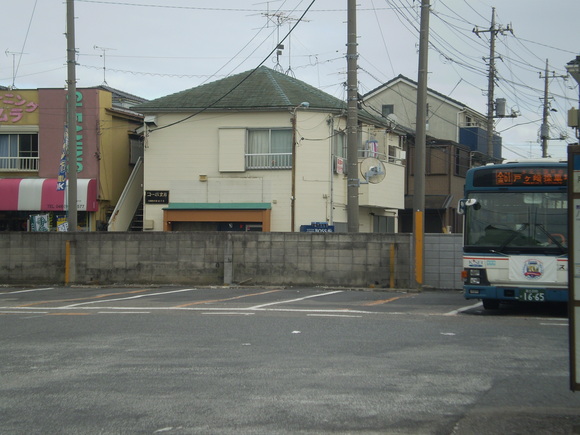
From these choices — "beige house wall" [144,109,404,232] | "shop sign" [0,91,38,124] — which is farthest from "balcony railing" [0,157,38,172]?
"beige house wall" [144,109,404,232]

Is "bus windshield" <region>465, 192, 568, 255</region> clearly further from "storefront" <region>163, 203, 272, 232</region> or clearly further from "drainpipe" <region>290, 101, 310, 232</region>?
"storefront" <region>163, 203, 272, 232</region>

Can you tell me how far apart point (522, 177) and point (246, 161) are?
1702cm

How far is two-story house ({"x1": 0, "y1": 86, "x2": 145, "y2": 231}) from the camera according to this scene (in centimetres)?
3047

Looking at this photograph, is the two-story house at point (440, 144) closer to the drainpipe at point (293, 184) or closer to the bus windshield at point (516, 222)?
the drainpipe at point (293, 184)

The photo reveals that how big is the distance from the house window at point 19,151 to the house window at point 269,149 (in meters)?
10.2

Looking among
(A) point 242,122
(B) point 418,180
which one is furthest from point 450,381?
(A) point 242,122

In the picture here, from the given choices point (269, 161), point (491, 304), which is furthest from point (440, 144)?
point (491, 304)

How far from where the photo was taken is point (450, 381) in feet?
25.4

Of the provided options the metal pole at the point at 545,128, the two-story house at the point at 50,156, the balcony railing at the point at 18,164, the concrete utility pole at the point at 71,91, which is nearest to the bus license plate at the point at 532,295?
the concrete utility pole at the point at 71,91

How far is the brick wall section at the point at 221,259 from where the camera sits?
20.8 m

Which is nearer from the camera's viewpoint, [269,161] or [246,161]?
[269,161]

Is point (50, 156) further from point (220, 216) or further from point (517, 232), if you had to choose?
point (517, 232)

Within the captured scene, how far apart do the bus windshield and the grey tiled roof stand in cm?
1570

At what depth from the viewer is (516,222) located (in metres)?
13.5
